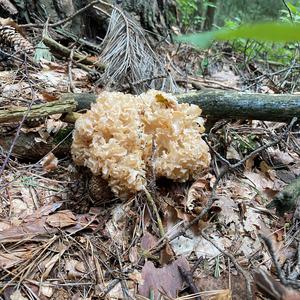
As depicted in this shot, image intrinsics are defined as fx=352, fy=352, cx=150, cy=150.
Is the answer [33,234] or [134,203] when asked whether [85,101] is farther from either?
Result: [33,234]

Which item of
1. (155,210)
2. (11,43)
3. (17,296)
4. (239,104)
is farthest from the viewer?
(11,43)

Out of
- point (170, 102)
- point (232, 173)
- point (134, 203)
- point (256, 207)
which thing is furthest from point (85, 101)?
point (256, 207)

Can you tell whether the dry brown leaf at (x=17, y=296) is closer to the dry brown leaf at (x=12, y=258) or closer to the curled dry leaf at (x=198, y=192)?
the dry brown leaf at (x=12, y=258)

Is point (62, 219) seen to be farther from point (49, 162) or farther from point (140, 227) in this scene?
point (49, 162)

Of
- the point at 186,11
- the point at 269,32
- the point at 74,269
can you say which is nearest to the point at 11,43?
the point at 74,269

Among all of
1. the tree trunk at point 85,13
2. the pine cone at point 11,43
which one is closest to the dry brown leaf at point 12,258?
the pine cone at point 11,43

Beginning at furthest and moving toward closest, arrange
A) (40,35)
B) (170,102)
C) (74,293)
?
(40,35)
(170,102)
(74,293)
